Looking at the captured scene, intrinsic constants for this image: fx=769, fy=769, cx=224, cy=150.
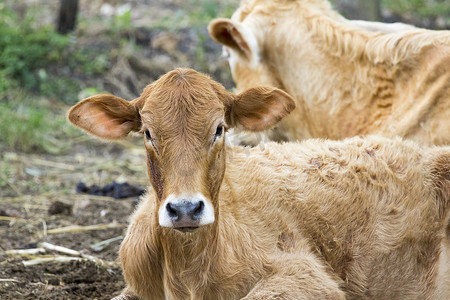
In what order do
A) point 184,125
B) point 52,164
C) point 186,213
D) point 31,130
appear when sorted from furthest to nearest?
point 31,130 → point 52,164 → point 184,125 → point 186,213

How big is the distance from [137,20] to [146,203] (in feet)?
30.4

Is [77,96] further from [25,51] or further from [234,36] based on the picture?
[234,36]

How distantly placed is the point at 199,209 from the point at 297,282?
3.57ft

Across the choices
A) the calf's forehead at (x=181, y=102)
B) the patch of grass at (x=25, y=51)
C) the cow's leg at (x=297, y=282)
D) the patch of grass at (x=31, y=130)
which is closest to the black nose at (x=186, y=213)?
the calf's forehead at (x=181, y=102)

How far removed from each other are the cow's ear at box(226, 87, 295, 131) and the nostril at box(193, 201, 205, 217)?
89 cm

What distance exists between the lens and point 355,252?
554 cm

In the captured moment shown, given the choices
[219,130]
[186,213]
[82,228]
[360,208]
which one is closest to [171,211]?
[186,213]

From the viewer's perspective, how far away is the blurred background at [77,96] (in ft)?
22.2

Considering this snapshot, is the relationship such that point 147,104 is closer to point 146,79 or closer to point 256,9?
point 256,9

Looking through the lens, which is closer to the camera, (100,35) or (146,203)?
(146,203)

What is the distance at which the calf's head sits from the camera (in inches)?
173

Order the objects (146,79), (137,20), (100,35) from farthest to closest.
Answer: (137,20)
(100,35)
(146,79)

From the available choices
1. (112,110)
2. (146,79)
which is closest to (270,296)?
(112,110)

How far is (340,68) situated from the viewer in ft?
24.9
